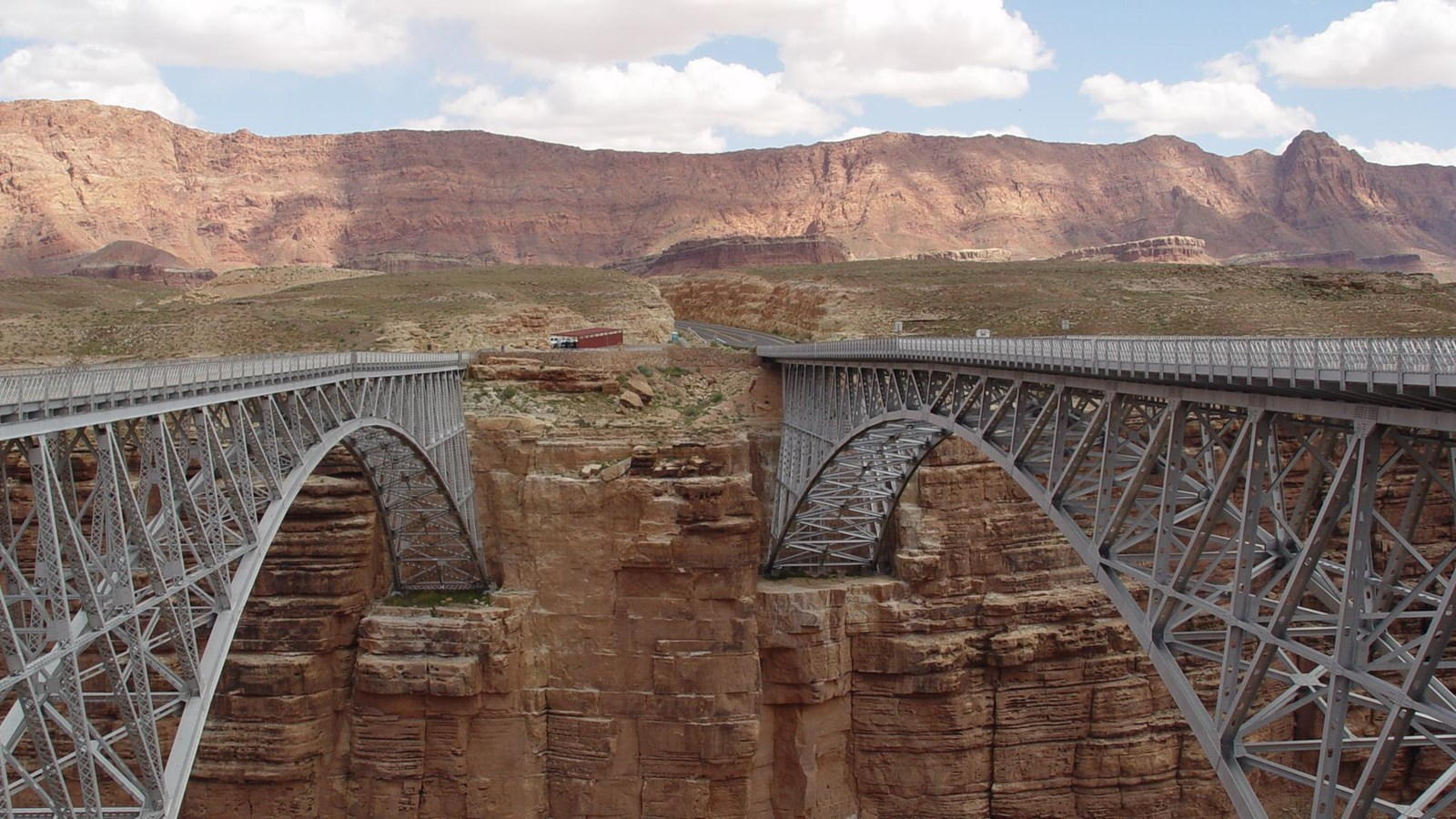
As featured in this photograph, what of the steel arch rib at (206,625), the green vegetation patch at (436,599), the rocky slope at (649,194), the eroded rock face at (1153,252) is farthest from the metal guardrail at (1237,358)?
the rocky slope at (649,194)

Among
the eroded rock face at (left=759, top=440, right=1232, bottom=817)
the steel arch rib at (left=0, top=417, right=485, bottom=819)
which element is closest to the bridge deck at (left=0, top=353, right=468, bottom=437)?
the steel arch rib at (left=0, top=417, right=485, bottom=819)

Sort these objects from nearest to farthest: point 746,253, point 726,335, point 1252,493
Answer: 1. point 1252,493
2. point 726,335
3. point 746,253

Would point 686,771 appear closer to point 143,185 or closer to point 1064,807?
point 1064,807

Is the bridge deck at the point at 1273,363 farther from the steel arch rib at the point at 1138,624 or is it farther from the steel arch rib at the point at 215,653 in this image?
the steel arch rib at the point at 215,653

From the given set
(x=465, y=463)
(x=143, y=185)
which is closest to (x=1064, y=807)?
(x=465, y=463)

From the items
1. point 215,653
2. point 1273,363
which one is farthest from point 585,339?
Answer: point 1273,363

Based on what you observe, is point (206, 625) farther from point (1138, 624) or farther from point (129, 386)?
point (1138, 624)
